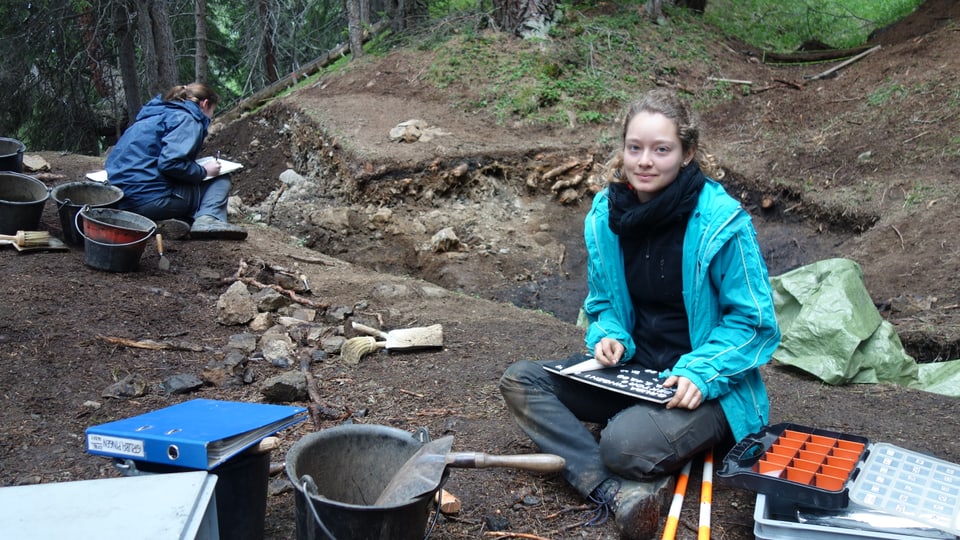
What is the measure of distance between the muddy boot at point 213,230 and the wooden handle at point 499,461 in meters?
4.88

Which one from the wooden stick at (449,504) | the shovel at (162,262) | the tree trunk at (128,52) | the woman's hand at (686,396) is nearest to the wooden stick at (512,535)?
the wooden stick at (449,504)

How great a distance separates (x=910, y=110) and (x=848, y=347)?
5849 millimetres

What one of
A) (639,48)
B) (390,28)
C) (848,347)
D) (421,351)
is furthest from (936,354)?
(390,28)

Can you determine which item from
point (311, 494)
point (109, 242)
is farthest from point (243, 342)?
point (311, 494)

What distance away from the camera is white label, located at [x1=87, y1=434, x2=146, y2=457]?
2082 mm

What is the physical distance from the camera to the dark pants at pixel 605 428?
2.69m

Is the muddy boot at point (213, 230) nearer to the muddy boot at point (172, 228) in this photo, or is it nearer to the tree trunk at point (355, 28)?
the muddy boot at point (172, 228)

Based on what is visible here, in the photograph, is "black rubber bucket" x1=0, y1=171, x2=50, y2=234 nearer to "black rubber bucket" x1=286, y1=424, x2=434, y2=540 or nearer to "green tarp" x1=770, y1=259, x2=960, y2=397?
"black rubber bucket" x1=286, y1=424, x2=434, y2=540

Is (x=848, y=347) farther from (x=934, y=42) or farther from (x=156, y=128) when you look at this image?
(x=934, y=42)

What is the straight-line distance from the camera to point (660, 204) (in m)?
2.81

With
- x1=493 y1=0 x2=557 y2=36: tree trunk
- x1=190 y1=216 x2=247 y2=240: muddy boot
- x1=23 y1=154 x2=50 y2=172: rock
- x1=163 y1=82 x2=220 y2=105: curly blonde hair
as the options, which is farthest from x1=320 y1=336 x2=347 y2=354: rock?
x1=493 y1=0 x2=557 y2=36: tree trunk

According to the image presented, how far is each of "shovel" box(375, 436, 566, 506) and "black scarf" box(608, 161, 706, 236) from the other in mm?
978

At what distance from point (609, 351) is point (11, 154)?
6397 mm

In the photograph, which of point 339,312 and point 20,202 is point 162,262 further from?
point 339,312
